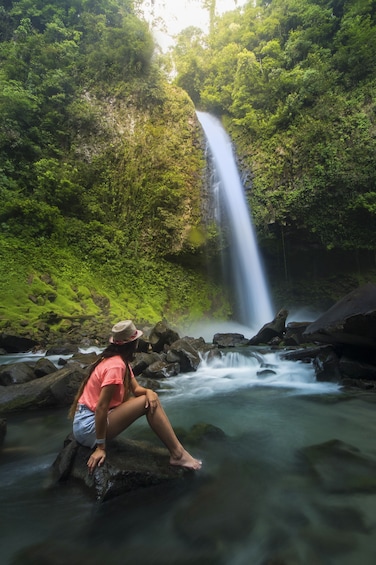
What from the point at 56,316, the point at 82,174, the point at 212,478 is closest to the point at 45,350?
the point at 56,316

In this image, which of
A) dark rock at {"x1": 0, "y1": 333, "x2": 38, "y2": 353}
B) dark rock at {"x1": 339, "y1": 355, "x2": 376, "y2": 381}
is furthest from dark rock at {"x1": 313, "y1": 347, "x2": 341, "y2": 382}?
dark rock at {"x1": 0, "y1": 333, "x2": 38, "y2": 353}

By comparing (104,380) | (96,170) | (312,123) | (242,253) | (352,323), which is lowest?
(104,380)

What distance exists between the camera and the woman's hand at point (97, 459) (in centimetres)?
284

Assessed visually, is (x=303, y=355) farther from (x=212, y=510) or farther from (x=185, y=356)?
(x=212, y=510)

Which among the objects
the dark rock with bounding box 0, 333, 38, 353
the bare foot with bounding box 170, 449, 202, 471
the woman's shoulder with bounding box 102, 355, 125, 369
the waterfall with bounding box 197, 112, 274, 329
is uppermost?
the waterfall with bounding box 197, 112, 274, 329

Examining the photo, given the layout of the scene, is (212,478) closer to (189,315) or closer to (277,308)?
(189,315)

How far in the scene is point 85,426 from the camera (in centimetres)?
305

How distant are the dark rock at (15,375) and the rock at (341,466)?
5.44 meters

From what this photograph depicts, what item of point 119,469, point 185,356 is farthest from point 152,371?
point 119,469

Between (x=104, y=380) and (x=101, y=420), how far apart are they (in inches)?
13.9

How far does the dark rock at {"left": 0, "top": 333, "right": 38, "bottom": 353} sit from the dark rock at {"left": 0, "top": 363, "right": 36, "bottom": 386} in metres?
4.31

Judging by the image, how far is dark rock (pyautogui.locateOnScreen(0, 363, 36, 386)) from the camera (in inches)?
253

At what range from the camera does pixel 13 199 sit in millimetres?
16359

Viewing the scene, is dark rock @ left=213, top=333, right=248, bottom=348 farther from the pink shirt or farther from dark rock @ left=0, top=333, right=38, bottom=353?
the pink shirt
